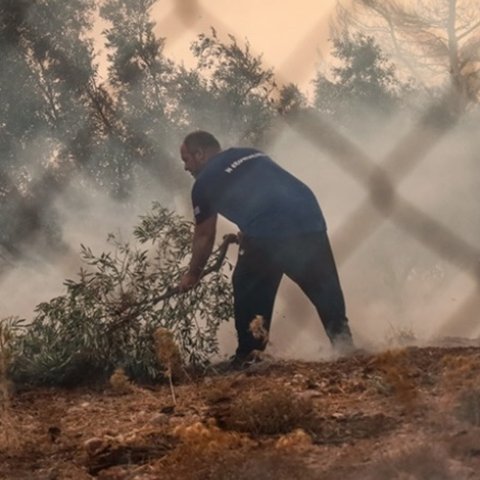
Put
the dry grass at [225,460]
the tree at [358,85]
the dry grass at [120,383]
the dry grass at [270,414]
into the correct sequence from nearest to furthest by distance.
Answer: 1. the dry grass at [225,460]
2. the dry grass at [270,414]
3. the dry grass at [120,383]
4. the tree at [358,85]

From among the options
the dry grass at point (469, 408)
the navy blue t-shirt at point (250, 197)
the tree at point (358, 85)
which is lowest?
the dry grass at point (469, 408)

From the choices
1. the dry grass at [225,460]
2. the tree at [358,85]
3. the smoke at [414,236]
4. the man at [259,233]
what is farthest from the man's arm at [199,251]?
the tree at [358,85]

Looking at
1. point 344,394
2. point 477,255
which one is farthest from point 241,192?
point 477,255

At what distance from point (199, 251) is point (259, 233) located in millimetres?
440

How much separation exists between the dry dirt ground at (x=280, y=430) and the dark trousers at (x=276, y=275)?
0.99m

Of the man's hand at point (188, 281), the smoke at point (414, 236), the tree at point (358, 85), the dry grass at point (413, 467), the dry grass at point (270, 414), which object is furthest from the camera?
the tree at point (358, 85)

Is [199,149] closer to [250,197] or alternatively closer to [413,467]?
[250,197]

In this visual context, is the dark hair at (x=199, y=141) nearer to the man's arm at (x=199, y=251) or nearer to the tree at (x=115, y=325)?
the man's arm at (x=199, y=251)

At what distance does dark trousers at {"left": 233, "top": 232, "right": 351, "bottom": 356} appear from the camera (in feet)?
22.2

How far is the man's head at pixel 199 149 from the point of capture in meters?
6.96

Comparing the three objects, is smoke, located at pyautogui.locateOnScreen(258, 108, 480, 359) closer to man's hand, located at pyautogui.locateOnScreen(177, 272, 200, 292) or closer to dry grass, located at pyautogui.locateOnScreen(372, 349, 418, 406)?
man's hand, located at pyautogui.locateOnScreen(177, 272, 200, 292)

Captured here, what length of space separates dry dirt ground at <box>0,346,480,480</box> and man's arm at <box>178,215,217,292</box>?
38.0 inches

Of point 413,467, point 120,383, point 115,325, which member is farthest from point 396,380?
point 115,325

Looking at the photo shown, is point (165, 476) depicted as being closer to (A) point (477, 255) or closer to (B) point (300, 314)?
(B) point (300, 314)
